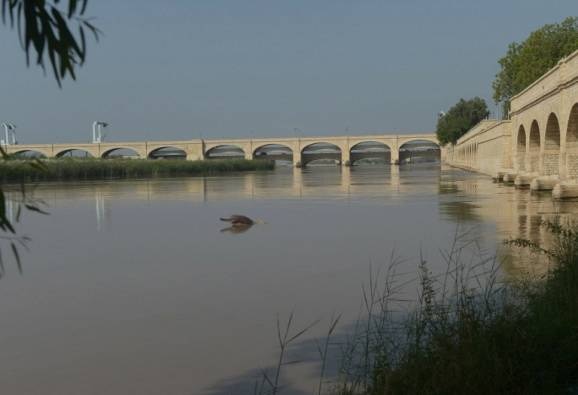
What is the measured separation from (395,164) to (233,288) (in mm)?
103287

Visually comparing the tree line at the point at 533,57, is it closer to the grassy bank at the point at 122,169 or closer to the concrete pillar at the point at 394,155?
the grassy bank at the point at 122,169

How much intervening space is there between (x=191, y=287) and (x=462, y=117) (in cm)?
8093

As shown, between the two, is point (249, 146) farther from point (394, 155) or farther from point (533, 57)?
point (533, 57)

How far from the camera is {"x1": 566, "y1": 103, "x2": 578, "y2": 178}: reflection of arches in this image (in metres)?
22.8

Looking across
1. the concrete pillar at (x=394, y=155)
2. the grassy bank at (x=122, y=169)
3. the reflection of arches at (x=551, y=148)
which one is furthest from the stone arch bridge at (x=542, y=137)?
the concrete pillar at (x=394, y=155)

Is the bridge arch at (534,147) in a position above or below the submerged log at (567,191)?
above

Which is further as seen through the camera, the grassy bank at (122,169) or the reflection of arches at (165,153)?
the reflection of arches at (165,153)

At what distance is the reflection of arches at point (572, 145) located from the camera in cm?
2278

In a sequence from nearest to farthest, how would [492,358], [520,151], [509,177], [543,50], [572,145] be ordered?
[492,358] < [572,145] < [509,177] < [520,151] < [543,50]

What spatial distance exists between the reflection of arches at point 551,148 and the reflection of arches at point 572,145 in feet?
15.7

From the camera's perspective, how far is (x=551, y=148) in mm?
27969

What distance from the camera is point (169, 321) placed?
314 inches

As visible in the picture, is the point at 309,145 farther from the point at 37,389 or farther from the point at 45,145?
the point at 37,389

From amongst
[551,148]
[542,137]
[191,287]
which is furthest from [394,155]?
[191,287]
